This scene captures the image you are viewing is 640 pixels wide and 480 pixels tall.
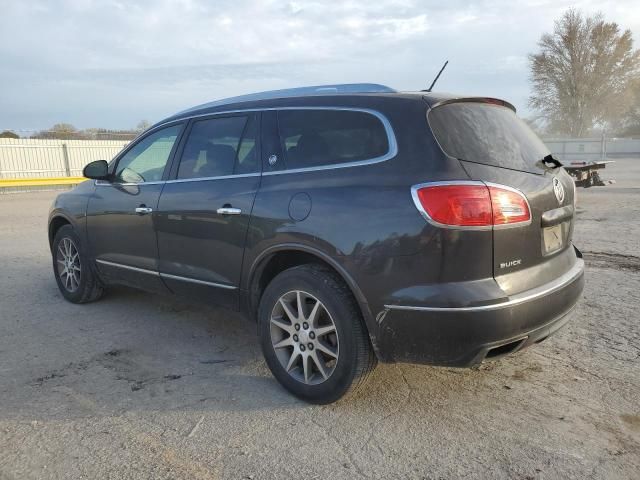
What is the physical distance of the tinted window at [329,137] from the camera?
300 centimetres

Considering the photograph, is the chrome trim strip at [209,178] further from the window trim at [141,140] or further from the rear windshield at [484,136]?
the rear windshield at [484,136]

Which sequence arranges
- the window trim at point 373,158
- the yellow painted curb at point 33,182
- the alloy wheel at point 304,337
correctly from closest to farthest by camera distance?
the window trim at point 373,158, the alloy wheel at point 304,337, the yellow painted curb at point 33,182

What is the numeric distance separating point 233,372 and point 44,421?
1.18 meters

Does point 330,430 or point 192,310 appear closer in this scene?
point 330,430

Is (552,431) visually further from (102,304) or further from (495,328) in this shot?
(102,304)

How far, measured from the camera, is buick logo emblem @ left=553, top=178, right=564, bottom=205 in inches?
122

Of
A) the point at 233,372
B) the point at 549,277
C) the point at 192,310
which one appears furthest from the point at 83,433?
the point at 549,277

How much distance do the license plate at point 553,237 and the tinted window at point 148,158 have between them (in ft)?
9.39

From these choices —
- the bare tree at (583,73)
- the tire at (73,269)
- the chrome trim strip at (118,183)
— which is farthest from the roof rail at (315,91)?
the bare tree at (583,73)

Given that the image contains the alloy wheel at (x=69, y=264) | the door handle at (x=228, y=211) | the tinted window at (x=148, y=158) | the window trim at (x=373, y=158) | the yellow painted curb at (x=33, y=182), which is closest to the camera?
the window trim at (x=373, y=158)

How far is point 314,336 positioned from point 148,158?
2387mm

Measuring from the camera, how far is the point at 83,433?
2.89m

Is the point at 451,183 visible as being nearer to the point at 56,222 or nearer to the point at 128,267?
the point at 128,267

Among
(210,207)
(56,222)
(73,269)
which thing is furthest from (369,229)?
(56,222)
